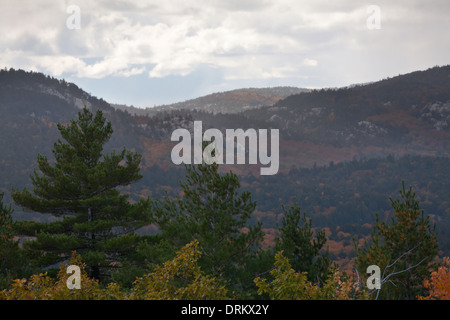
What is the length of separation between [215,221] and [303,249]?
4.52 meters

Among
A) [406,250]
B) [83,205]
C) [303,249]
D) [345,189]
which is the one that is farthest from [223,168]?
[406,250]

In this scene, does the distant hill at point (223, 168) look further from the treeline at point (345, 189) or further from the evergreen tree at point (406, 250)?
the evergreen tree at point (406, 250)

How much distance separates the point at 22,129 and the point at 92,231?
131 meters

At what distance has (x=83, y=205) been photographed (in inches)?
855

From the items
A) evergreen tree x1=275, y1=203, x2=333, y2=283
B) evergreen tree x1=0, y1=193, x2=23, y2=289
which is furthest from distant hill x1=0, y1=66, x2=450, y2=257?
evergreen tree x1=0, y1=193, x2=23, y2=289

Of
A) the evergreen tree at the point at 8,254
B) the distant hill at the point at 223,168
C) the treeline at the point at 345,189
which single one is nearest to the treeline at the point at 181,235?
the evergreen tree at the point at 8,254

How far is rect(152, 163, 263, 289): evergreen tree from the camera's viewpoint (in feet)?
60.2

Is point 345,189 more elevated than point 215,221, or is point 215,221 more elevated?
point 215,221

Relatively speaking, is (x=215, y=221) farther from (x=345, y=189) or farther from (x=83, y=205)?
(x=345, y=189)

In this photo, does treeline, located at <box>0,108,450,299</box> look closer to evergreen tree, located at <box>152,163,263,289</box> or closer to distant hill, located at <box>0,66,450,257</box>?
evergreen tree, located at <box>152,163,263,289</box>

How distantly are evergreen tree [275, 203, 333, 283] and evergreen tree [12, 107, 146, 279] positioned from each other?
780 cm

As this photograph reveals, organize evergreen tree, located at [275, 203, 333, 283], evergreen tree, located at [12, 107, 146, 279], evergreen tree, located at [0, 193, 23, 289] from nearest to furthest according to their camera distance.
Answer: evergreen tree, located at [275, 203, 333, 283] < evergreen tree, located at [0, 193, 23, 289] < evergreen tree, located at [12, 107, 146, 279]
